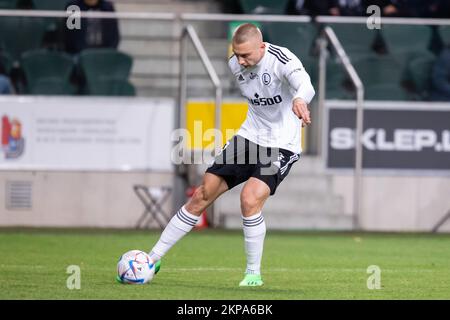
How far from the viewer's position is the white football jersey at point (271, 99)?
10406mm

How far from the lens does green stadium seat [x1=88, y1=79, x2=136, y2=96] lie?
63.1ft

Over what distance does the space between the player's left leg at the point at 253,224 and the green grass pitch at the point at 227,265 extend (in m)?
0.17

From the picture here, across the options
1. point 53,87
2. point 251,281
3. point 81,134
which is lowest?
point 251,281

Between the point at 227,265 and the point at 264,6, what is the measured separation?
357 inches

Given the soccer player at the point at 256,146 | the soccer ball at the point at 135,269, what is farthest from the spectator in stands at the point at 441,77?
the soccer ball at the point at 135,269

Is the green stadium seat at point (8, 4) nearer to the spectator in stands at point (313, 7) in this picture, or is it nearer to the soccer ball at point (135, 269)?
the spectator in stands at point (313, 7)

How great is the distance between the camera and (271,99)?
10500 millimetres

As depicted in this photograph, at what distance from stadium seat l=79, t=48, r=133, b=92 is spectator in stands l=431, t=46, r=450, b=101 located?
4.93 meters

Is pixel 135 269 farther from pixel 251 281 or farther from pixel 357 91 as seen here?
pixel 357 91

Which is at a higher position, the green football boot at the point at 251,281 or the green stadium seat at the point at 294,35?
the green stadium seat at the point at 294,35

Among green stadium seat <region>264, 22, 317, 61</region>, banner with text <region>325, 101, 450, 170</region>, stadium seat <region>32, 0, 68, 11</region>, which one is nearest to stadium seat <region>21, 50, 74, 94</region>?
stadium seat <region>32, 0, 68, 11</region>

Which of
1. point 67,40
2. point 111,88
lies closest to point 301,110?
point 111,88

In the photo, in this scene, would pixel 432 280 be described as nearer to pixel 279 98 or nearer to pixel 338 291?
pixel 338 291

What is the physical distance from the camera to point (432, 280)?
438 inches
